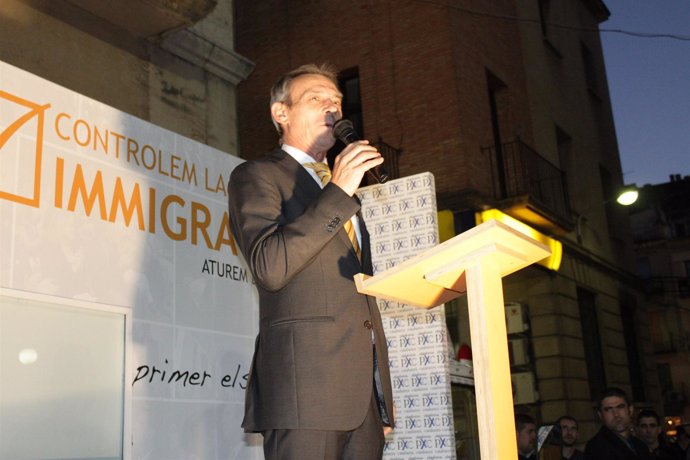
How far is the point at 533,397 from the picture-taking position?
1223 cm

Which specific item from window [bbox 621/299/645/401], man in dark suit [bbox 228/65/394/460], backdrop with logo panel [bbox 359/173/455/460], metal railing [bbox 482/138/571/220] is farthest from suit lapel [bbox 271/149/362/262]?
window [bbox 621/299/645/401]

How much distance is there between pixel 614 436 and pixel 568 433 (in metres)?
2.09

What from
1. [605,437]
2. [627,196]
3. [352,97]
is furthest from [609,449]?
[352,97]

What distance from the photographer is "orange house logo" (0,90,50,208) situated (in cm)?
322

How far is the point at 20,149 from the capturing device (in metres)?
3.29

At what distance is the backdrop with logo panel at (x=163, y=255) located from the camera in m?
3.33

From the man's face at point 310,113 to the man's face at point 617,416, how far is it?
4.95 metres

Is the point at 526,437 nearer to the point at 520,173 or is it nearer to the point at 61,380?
the point at 61,380

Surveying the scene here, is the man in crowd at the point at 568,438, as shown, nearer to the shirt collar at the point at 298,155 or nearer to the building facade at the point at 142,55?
the building facade at the point at 142,55

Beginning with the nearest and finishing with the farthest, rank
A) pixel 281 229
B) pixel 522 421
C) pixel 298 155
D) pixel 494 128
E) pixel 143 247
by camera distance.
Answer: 1. pixel 281 229
2. pixel 298 155
3. pixel 143 247
4. pixel 522 421
5. pixel 494 128

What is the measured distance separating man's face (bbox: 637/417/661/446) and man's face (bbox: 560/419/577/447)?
100cm

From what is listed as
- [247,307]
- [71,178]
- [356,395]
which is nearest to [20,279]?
Result: [71,178]

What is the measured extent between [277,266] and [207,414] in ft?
7.21

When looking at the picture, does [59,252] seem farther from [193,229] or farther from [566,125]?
[566,125]
